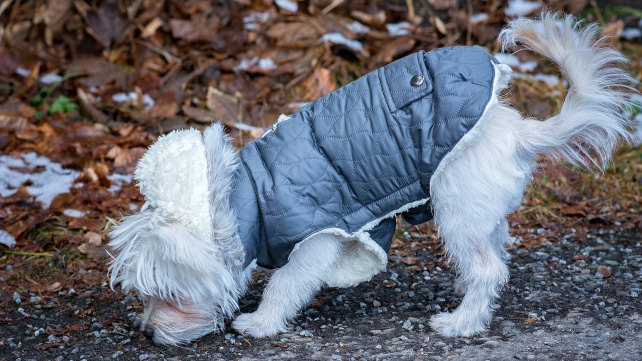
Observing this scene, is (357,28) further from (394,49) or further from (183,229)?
(183,229)

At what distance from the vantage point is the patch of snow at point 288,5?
654cm

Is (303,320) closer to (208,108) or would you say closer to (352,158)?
(352,158)

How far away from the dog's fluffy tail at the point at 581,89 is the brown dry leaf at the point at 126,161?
322 cm

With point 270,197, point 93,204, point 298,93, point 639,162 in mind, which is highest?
point 270,197

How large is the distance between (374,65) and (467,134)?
11.3ft

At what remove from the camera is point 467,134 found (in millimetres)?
2875

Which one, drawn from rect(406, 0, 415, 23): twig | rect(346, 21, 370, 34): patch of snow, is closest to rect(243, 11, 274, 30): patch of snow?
rect(346, 21, 370, 34): patch of snow

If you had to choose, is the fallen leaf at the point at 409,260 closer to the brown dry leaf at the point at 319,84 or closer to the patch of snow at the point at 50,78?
the brown dry leaf at the point at 319,84

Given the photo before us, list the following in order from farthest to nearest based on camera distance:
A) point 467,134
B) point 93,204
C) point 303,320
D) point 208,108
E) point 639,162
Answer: point 208,108 → point 639,162 → point 93,204 → point 303,320 → point 467,134

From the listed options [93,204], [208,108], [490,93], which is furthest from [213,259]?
[208,108]

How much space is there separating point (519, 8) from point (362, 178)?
4.12 metres

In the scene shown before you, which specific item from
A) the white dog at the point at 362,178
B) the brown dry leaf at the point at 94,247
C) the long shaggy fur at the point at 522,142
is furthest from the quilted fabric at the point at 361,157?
the brown dry leaf at the point at 94,247

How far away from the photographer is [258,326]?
10.7 feet

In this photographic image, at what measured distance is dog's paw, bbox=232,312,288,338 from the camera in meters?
3.24
